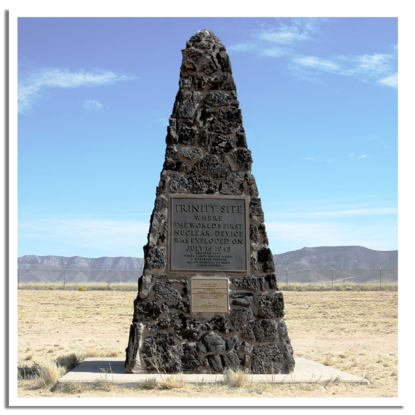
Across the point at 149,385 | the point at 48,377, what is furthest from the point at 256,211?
the point at 48,377

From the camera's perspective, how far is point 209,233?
8.17 metres

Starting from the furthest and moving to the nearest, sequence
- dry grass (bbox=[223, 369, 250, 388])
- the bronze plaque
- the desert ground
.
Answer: the bronze plaque
dry grass (bbox=[223, 369, 250, 388])
the desert ground

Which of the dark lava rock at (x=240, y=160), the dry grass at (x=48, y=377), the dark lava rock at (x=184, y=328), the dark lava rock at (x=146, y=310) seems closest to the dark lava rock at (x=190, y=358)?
the dark lava rock at (x=184, y=328)

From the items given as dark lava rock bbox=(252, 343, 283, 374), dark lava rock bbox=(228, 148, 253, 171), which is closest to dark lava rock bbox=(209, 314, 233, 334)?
dark lava rock bbox=(252, 343, 283, 374)

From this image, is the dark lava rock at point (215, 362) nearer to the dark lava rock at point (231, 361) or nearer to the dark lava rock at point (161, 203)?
the dark lava rock at point (231, 361)

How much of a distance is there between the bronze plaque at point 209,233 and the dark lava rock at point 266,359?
1152 millimetres

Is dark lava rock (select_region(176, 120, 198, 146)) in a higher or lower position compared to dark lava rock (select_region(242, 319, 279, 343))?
higher

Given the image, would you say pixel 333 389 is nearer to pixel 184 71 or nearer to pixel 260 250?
pixel 260 250

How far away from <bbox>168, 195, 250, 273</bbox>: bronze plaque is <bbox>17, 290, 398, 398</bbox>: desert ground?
5.70 ft

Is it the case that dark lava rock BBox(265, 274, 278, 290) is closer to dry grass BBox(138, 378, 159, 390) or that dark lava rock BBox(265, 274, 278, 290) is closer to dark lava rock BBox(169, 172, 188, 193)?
dark lava rock BBox(169, 172, 188, 193)

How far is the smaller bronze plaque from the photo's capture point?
801 centimetres

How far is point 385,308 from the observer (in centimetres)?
2436

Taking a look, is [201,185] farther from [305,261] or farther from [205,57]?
[305,261]

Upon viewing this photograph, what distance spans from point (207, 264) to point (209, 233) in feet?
1.49
